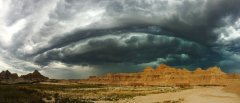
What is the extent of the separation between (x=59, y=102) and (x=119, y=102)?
40.6ft

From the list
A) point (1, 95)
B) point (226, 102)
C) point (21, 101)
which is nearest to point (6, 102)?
point (21, 101)

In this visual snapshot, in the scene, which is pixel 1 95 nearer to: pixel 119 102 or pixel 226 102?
pixel 119 102

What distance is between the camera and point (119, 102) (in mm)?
48594

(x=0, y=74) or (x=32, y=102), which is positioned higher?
(x=0, y=74)

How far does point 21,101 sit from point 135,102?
21688 mm

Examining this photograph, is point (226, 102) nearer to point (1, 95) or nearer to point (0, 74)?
point (1, 95)

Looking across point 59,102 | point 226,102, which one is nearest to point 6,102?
point 59,102

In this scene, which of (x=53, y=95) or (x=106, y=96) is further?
(x=106, y=96)

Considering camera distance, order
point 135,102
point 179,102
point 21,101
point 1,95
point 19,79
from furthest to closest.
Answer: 1. point 19,79
2. point 135,102
3. point 179,102
4. point 1,95
5. point 21,101

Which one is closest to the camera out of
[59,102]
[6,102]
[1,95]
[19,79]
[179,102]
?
[6,102]

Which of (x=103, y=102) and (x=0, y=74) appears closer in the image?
(x=103, y=102)

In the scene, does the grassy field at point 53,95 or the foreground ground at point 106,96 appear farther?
the foreground ground at point 106,96

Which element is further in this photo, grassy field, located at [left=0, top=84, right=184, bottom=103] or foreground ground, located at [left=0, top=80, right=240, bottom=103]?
foreground ground, located at [left=0, top=80, right=240, bottom=103]

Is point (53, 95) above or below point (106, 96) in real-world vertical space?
above
